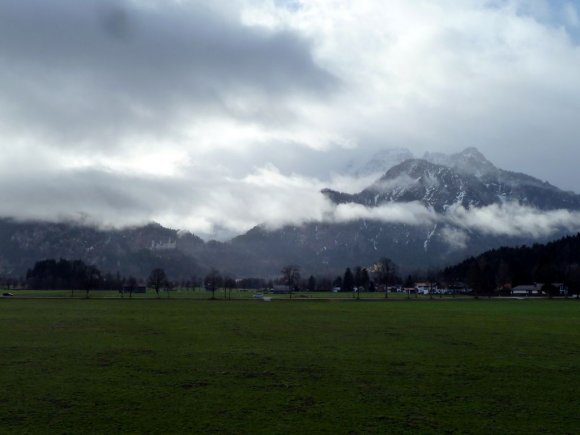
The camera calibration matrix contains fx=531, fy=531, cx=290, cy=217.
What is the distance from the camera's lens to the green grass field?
16.4 m

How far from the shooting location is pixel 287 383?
21891 mm

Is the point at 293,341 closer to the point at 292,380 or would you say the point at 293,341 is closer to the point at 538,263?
the point at 292,380

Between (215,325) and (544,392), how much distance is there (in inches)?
1238

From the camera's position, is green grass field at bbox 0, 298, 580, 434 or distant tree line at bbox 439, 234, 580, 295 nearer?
green grass field at bbox 0, 298, 580, 434

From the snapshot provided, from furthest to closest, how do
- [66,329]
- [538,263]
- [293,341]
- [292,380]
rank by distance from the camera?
1. [538,263]
2. [66,329]
3. [293,341]
4. [292,380]

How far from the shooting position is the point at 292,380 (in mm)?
22453

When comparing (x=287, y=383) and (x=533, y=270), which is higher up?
(x=533, y=270)

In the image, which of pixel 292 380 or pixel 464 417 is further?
pixel 292 380

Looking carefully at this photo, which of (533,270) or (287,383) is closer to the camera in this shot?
(287,383)

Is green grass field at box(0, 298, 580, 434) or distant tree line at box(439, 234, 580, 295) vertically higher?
distant tree line at box(439, 234, 580, 295)

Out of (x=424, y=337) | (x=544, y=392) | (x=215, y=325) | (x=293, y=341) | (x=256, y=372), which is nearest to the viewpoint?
(x=544, y=392)

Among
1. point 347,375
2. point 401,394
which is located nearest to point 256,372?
point 347,375

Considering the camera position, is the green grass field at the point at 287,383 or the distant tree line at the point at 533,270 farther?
the distant tree line at the point at 533,270

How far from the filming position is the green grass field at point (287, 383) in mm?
16406
